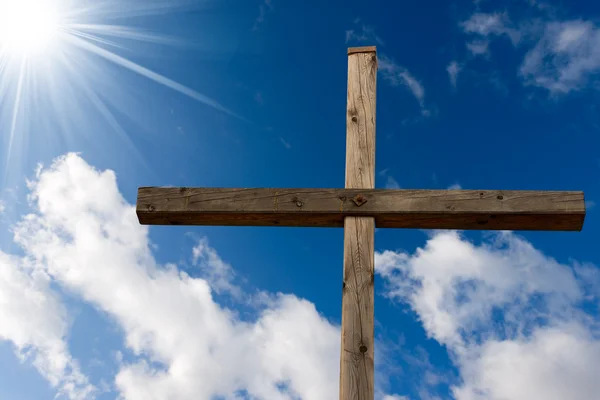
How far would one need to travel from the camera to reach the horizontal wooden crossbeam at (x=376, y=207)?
12.0 ft

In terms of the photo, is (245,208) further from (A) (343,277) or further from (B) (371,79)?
(B) (371,79)

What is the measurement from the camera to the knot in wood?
3.64m

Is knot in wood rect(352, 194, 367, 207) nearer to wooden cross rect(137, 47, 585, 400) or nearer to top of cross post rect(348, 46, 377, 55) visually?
wooden cross rect(137, 47, 585, 400)

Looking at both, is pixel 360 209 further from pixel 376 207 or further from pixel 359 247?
pixel 359 247

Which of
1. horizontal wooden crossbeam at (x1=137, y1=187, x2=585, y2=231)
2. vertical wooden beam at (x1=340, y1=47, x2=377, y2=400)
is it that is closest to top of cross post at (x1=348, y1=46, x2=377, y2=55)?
vertical wooden beam at (x1=340, y1=47, x2=377, y2=400)

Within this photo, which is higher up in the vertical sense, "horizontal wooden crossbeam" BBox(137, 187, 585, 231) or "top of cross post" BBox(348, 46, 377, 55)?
"top of cross post" BBox(348, 46, 377, 55)

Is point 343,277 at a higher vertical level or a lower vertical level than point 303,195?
lower

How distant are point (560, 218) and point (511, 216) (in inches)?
12.5

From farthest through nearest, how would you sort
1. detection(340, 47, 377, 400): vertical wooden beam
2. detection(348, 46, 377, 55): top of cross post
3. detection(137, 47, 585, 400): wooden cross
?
1. detection(348, 46, 377, 55): top of cross post
2. detection(137, 47, 585, 400): wooden cross
3. detection(340, 47, 377, 400): vertical wooden beam

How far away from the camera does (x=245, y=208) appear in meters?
3.74

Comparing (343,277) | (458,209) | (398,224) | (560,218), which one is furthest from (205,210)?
(560,218)

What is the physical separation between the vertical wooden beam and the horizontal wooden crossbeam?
135mm

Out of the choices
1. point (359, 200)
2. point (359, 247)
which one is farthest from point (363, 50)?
point (359, 247)

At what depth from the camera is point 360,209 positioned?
3.63m
